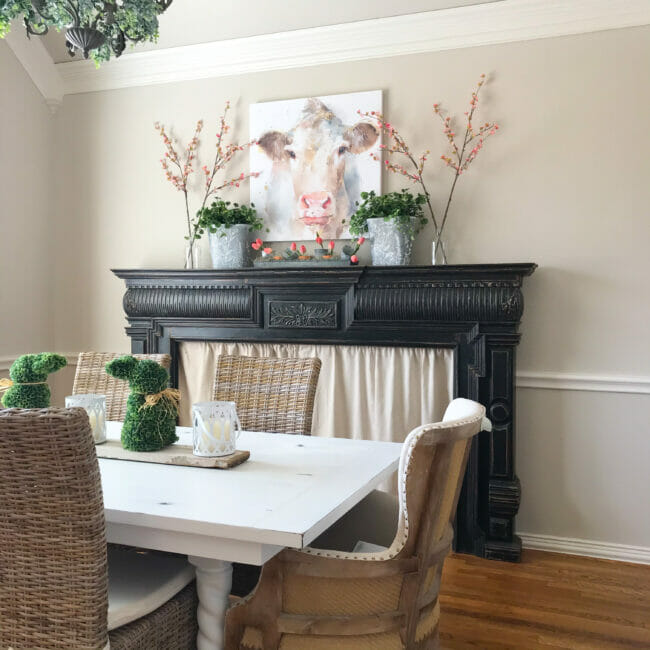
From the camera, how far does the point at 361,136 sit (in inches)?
137

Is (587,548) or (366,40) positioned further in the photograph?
(366,40)

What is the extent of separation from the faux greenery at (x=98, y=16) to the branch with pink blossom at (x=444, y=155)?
1757 millimetres

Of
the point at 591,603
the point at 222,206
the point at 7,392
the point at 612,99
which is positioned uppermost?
the point at 612,99

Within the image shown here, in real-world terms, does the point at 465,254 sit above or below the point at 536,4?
below

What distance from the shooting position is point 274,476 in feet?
Answer: 5.76

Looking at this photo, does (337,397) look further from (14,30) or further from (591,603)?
(14,30)

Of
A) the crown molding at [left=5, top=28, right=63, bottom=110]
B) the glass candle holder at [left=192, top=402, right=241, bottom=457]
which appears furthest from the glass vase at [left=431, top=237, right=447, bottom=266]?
the crown molding at [left=5, top=28, right=63, bottom=110]

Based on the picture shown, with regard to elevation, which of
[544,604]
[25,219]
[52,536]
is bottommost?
[544,604]

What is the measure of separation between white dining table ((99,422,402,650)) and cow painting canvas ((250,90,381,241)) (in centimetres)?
188

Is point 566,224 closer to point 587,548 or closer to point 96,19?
point 587,548

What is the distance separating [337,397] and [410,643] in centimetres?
193

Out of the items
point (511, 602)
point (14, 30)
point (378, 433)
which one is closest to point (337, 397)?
point (378, 433)

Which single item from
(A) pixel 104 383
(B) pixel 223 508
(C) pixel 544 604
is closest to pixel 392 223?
(A) pixel 104 383

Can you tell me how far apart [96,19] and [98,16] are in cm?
2
